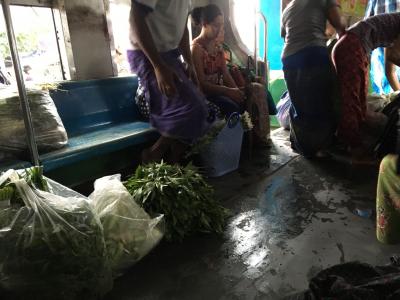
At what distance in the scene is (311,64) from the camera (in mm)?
2846

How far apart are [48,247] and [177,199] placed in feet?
2.59

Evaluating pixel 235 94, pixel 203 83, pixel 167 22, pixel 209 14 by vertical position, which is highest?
pixel 209 14

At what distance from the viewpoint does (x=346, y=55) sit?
2.61m

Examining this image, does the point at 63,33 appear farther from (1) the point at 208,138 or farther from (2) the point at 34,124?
(1) the point at 208,138

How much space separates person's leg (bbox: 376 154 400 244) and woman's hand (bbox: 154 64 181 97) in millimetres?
1395

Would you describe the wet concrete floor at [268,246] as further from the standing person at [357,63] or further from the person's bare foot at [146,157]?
the person's bare foot at [146,157]

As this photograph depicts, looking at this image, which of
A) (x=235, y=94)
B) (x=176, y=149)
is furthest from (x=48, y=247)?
(x=235, y=94)

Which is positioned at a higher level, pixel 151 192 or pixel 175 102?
pixel 175 102

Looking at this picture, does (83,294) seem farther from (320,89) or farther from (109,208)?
(320,89)

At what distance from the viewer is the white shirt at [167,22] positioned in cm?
236

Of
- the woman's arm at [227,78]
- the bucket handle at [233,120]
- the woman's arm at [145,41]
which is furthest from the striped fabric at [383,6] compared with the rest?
the woman's arm at [145,41]

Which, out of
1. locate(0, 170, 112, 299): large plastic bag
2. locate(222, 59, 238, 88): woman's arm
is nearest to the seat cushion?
locate(0, 170, 112, 299): large plastic bag

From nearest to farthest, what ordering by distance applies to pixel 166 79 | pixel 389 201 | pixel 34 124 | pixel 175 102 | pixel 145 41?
1. pixel 389 201
2. pixel 34 124
3. pixel 145 41
4. pixel 166 79
5. pixel 175 102

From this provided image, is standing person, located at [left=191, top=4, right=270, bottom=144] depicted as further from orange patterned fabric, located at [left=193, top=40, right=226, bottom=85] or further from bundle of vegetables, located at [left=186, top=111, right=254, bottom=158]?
bundle of vegetables, located at [left=186, top=111, right=254, bottom=158]
